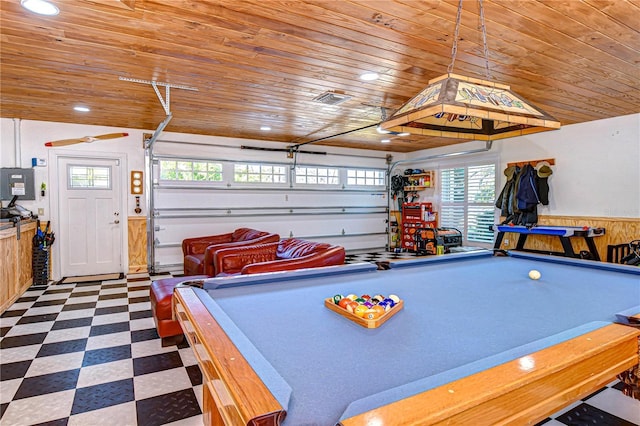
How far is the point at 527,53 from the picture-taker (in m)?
2.75

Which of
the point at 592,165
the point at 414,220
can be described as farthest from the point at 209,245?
the point at 592,165

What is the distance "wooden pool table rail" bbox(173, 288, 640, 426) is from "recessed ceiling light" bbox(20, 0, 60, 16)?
2082mm

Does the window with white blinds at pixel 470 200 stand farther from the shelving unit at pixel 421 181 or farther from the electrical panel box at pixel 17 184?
the electrical panel box at pixel 17 184

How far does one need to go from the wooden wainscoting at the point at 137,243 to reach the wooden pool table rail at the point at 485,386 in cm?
515

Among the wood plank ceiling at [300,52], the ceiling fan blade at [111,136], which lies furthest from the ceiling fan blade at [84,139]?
the wood plank ceiling at [300,52]

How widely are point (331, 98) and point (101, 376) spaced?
336cm

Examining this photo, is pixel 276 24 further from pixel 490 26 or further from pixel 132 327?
pixel 132 327

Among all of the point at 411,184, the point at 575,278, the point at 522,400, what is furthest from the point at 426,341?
the point at 411,184

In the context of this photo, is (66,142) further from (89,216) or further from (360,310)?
(360,310)

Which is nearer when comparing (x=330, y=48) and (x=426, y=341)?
(x=426, y=341)

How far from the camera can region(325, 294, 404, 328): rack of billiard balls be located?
140 centimetres

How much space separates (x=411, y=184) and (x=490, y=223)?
2095 mm

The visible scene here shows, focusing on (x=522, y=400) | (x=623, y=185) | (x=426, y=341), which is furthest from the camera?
(x=623, y=185)

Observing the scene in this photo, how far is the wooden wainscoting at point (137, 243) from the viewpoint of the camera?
5.79m
